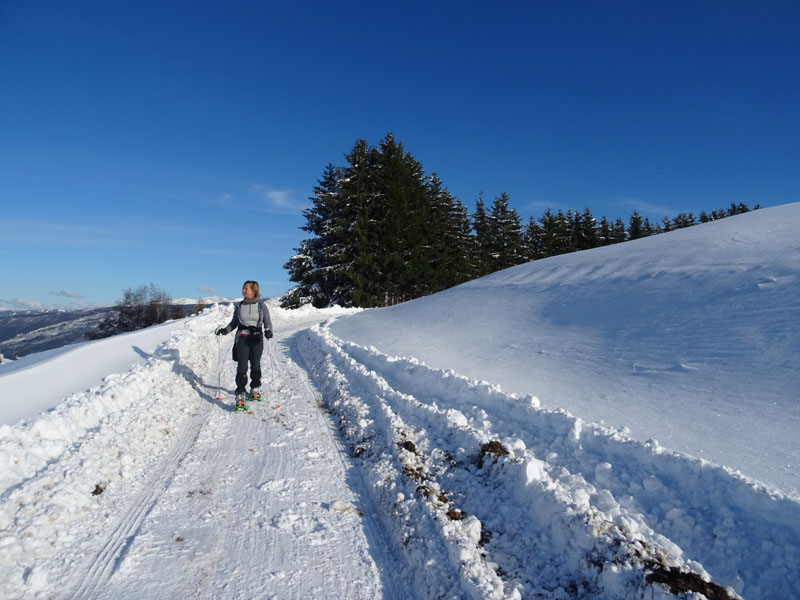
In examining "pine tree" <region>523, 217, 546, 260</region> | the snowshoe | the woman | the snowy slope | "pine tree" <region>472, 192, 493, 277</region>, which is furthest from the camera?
"pine tree" <region>523, 217, 546, 260</region>

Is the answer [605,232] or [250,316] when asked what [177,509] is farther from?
[605,232]

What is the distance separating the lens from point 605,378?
6637mm

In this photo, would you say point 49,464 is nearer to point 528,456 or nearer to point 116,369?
point 116,369

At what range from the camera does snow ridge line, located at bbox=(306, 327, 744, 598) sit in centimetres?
283

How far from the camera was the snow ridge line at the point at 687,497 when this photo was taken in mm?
2787

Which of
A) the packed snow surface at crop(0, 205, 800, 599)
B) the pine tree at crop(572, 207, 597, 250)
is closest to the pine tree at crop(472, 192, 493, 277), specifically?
the pine tree at crop(572, 207, 597, 250)

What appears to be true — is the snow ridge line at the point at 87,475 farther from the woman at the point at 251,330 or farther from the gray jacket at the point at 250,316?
the gray jacket at the point at 250,316

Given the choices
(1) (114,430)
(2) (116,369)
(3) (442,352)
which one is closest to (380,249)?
(3) (442,352)

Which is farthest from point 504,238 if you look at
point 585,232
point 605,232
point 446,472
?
point 446,472

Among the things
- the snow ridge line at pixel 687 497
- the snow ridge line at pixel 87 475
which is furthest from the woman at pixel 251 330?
the snow ridge line at pixel 687 497

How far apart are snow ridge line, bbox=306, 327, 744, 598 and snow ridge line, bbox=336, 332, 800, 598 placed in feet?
0.76

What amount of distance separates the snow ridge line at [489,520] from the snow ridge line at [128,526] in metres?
2.19

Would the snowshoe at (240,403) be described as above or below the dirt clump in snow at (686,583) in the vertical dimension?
above

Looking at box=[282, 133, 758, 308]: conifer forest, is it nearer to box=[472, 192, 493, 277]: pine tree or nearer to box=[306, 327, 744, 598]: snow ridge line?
box=[472, 192, 493, 277]: pine tree
